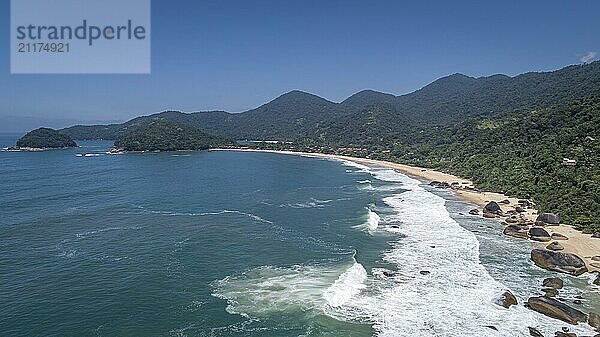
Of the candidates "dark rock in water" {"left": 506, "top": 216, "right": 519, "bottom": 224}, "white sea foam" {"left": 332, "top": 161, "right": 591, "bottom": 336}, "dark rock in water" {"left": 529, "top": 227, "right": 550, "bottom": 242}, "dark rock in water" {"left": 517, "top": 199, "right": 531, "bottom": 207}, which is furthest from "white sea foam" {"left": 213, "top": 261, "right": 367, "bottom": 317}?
"dark rock in water" {"left": 517, "top": 199, "right": 531, "bottom": 207}

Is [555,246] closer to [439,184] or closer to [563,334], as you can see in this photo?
[563,334]

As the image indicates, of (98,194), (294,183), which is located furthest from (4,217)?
(294,183)

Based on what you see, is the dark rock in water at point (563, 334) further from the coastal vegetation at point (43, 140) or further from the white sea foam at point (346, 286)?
the coastal vegetation at point (43, 140)

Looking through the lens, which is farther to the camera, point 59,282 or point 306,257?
point 306,257

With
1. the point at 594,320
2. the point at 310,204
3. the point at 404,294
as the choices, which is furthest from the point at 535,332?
the point at 310,204

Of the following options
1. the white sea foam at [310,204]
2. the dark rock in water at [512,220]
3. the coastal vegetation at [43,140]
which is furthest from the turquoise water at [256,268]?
the coastal vegetation at [43,140]

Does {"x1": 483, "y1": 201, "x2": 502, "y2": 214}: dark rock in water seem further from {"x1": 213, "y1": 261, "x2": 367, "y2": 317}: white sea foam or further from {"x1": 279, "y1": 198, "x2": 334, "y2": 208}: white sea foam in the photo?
{"x1": 213, "y1": 261, "x2": 367, "y2": 317}: white sea foam

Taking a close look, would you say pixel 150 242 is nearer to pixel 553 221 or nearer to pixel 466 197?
pixel 553 221
